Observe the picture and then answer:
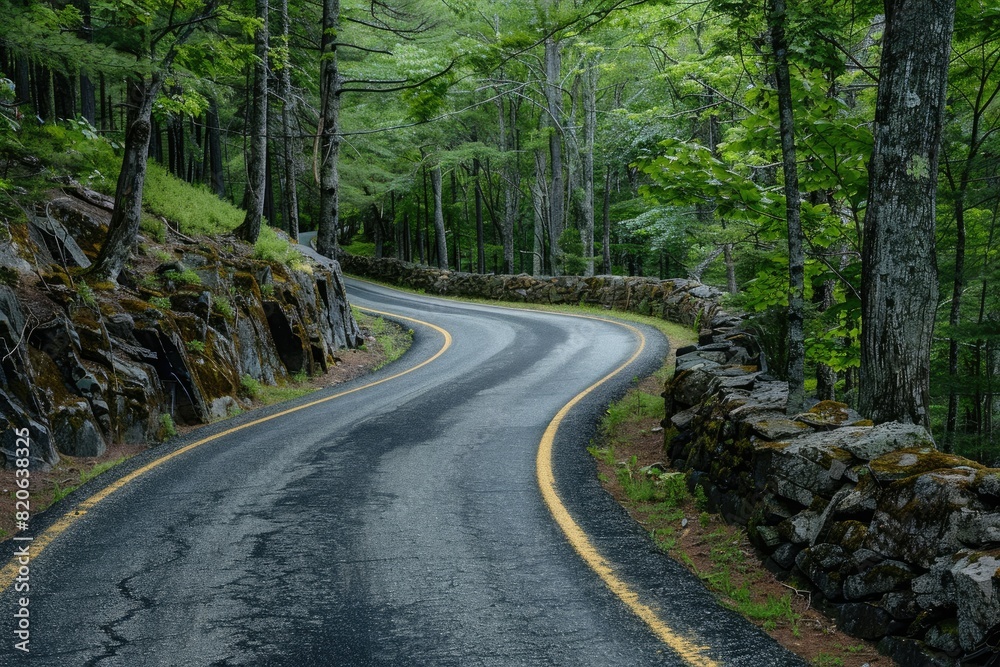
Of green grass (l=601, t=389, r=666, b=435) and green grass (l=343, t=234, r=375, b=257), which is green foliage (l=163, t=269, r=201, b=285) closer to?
green grass (l=601, t=389, r=666, b=435)

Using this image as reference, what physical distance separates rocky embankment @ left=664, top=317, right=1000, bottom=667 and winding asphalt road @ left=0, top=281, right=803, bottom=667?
2.08 feet

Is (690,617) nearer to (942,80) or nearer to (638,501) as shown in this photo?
(638,501)

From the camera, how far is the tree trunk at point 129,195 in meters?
10.8

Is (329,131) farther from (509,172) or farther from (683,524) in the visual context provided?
(509,172)

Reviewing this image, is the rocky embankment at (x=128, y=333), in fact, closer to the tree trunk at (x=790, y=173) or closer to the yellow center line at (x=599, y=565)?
the yellow center line at (x=599, y=565)

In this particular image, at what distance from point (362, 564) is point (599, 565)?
1680 mm

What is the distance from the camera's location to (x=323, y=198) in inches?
794

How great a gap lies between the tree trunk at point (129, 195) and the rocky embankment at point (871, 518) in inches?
374

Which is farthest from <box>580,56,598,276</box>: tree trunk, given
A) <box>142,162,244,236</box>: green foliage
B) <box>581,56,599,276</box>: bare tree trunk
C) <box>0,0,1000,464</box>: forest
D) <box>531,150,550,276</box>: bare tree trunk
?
<box>142,162,244,236</box>: green foliage

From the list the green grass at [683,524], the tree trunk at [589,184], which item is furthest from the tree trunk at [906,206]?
the tree trunk at [589,184]

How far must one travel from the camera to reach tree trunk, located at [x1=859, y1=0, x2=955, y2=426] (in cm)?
543

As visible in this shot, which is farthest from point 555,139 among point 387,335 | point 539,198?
point 387,335

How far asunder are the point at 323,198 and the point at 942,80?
56.6 ft

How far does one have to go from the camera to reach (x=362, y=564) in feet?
15.7
